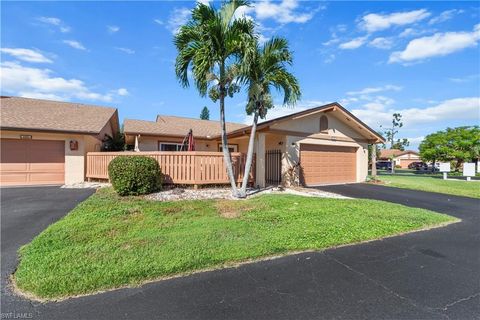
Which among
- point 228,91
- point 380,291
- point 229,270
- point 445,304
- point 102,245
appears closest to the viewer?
point 445,304

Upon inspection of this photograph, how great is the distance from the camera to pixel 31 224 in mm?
6199

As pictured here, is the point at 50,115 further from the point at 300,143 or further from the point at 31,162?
the point at 300,143

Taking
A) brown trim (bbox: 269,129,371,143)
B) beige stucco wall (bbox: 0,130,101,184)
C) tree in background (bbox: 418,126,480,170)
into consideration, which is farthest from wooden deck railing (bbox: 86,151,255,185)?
tree in background (bbox: 418,126,480,170)

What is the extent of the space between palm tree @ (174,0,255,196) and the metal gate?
550cm

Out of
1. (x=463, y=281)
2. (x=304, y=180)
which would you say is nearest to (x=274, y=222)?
(x=463, y=281)

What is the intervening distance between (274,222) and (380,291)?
3.05 meters

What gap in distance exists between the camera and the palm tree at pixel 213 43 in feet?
27.8

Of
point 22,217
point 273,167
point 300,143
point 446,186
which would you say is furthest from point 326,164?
point 22,217

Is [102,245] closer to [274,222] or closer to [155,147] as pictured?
[274,222]

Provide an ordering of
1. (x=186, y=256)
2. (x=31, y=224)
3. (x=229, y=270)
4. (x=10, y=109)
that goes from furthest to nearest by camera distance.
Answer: (x=10, y=109)
(x=31, y=224)
(x=186, y=256)
(x=229, y=270)

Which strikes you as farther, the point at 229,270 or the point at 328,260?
the point at 328,260

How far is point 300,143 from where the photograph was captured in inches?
533

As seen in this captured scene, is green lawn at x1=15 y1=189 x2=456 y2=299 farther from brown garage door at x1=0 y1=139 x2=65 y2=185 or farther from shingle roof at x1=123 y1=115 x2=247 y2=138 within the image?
shingle roof at x1=123 y1=115 x2=247 y2=138

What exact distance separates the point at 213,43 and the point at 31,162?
405 inches
